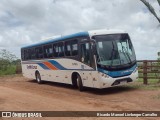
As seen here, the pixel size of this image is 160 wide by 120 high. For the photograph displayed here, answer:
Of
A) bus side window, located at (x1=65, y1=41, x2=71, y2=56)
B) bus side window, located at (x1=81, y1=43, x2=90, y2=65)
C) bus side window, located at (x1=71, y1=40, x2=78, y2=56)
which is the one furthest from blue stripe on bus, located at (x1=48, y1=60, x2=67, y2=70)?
Answer: bus side window, located at (x1=81, y1=43, x2=90, y2=65)

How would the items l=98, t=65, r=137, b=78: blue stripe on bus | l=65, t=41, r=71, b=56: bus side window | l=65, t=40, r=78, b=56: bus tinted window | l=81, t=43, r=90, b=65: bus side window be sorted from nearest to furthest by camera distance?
l=98, t=65, r=137, b=78: blue stripe on bus, l=81, t=43, r=90, b=65: bus side window, l=65, t=40, r=78, b=56: bus tinted window, l=65, t=41, r=71, b=56: bus side window

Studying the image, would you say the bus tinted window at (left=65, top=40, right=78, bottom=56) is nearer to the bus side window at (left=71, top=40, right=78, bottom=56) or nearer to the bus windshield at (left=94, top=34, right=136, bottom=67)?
the bus side window at (left=71, top=40, right=78, bottom=56)

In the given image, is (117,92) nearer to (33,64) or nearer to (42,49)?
(42,49)

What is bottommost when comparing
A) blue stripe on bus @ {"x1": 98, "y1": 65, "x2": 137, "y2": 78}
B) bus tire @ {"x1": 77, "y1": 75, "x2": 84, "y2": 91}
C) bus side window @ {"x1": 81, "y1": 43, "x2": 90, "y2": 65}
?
bus tire @ {"x1": 77, "y1": 75, "x2": 84, "y2": 91}

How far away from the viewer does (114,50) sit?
56.0 feet

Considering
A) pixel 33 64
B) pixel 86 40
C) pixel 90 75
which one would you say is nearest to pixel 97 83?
pixel 90 75

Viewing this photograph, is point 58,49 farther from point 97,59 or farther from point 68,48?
point 97,59

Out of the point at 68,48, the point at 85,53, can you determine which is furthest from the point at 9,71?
the point at 85,53

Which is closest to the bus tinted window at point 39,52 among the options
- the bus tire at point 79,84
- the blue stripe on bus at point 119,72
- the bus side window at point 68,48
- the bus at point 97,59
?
the bus at point 97,59

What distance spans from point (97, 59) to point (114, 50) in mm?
1039

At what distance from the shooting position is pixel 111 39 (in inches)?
683

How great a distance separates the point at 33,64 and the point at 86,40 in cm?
1006

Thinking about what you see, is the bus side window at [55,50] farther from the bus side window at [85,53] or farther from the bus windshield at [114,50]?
the bus windshield at [114,50]

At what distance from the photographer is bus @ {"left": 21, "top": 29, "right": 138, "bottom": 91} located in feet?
54.9
